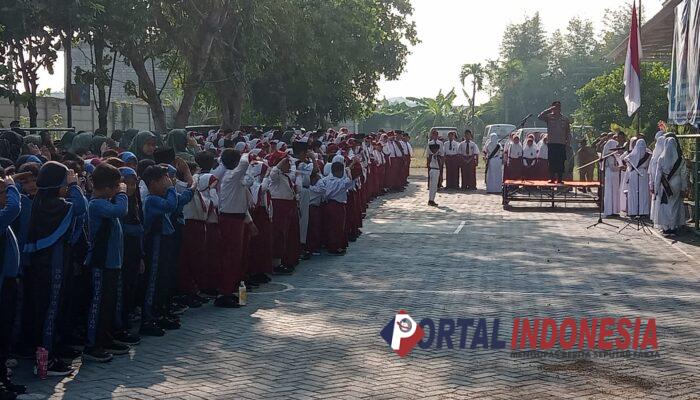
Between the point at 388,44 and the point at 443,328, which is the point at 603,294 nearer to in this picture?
the point at 443,328

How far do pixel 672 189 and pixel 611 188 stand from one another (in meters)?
3.97

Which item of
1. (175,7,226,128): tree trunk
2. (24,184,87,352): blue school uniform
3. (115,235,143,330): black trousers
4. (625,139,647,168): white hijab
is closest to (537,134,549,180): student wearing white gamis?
(625,139,647,168): white hijab

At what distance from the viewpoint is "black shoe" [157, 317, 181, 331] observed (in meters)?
10.1

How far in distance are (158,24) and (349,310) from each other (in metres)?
15.9

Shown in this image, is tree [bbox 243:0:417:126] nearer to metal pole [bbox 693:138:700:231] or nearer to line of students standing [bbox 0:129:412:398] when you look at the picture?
metal pole [bbox 693:138:700:231]

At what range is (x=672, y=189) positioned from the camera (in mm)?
18094

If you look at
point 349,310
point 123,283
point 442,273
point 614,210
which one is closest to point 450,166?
point 614,210

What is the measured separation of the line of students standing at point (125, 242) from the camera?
815cm

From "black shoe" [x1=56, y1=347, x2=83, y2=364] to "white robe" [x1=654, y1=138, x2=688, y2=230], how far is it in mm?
12090

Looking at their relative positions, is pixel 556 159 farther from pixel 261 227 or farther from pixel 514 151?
pixel 261 227

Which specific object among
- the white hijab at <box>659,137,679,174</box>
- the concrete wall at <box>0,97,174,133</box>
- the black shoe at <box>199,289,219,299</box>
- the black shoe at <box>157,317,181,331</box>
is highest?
the concrete wall at <box>0,97,174,133</box>

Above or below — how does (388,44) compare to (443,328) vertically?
above

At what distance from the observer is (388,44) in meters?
54.8

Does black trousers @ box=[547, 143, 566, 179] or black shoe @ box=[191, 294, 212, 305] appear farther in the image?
black trousers @ box=[547, 143, 566, 179]
